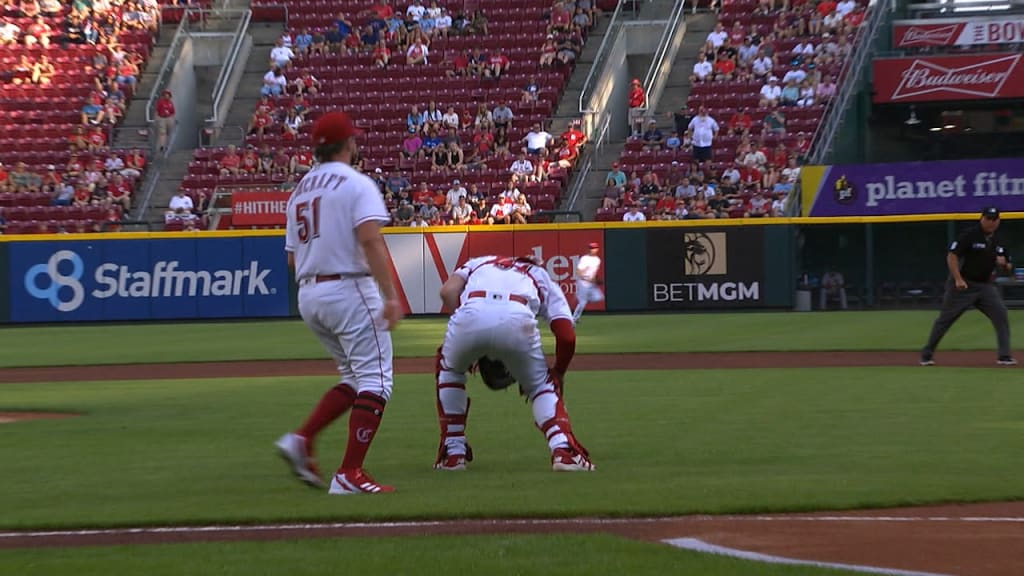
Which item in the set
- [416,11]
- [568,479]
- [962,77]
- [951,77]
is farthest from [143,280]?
[568,479]

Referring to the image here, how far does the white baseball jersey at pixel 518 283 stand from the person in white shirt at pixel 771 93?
982 inches

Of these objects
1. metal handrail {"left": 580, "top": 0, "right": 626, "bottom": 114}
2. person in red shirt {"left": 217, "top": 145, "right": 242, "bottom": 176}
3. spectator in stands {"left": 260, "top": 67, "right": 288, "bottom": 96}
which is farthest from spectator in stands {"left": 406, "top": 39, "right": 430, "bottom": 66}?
person in red shirt {"left": 217, "top": 145, "right": 242, "bottom": 176}

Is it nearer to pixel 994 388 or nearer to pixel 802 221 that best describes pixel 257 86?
pixel 802 221

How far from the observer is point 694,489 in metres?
7.99

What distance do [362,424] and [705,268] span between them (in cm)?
2339

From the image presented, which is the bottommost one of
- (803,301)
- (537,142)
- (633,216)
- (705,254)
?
(803,301)

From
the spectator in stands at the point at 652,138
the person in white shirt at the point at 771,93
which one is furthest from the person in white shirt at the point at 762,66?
the spectator in stands at the point at 652,138

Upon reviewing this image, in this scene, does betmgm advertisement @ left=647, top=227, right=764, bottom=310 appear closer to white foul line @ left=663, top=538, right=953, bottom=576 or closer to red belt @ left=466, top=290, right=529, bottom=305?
red belt @ left=466, top=290, right=529, bottom=305

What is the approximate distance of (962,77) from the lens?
31500 millimetres

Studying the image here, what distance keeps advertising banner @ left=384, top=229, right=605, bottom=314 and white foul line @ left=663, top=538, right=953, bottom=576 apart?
24.7 m

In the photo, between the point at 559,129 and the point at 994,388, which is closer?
the point at 994,388

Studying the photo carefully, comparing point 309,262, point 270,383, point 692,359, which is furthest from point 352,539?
point 692,359

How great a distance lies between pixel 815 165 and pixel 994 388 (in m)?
17.4

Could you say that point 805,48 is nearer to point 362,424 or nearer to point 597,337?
point 597,337
